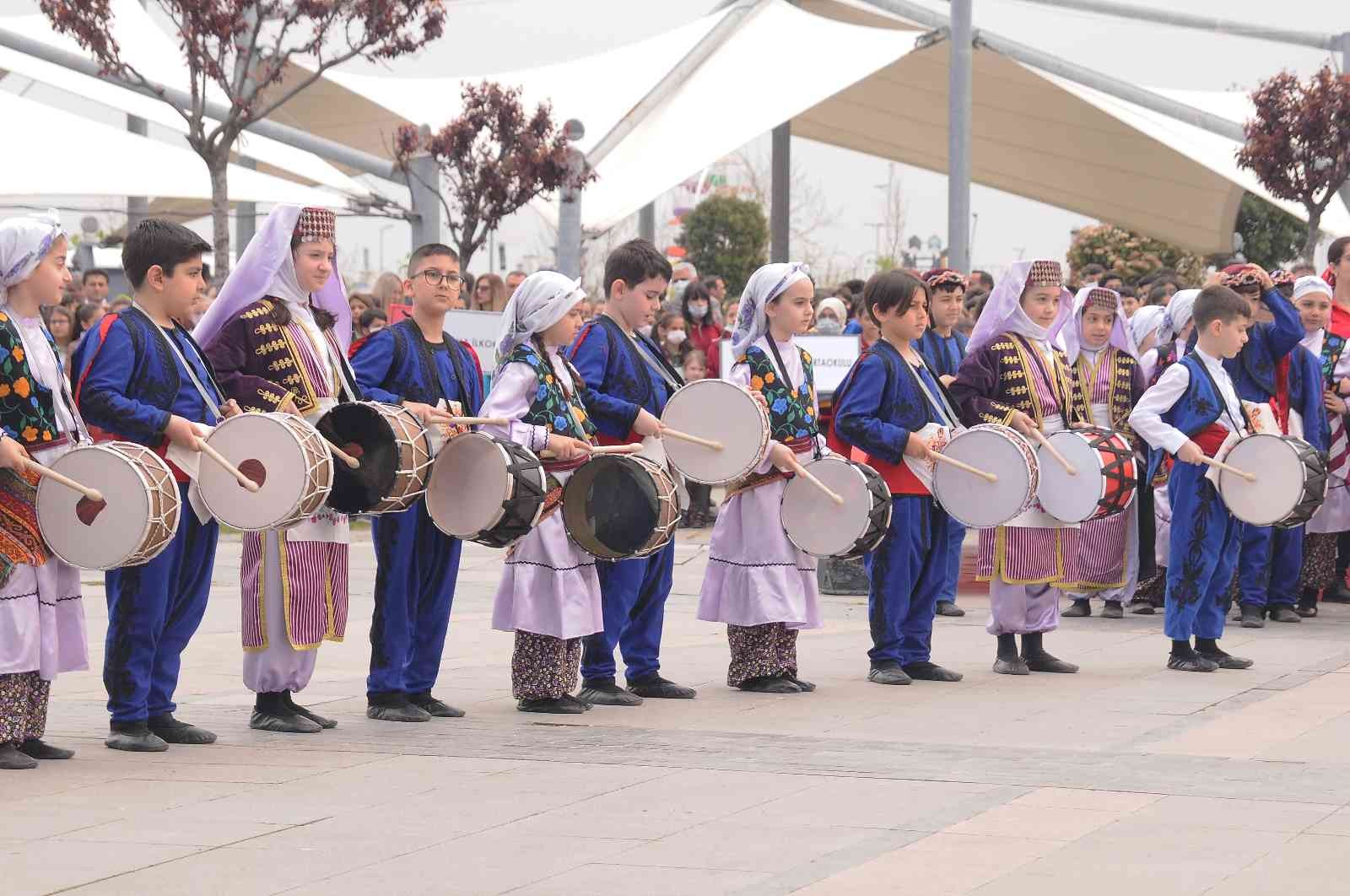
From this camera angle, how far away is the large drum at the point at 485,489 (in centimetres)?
744

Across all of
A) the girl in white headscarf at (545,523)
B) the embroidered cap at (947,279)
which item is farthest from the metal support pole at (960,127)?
the girl in white headscarf at (545,523)

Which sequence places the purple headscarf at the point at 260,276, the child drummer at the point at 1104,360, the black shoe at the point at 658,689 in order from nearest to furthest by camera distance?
the purple headscarf at the point at 260,276 < the black shoe at the point at 658,689 < the child drummer at the point at 1104,360

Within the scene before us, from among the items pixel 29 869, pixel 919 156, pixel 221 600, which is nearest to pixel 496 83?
pixel 919 156

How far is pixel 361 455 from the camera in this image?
7.27 meters

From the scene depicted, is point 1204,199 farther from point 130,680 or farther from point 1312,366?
point 130,680

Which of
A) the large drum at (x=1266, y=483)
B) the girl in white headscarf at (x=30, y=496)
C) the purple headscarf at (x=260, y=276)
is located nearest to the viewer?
the girl in white headscarf at (x=30, y=496)

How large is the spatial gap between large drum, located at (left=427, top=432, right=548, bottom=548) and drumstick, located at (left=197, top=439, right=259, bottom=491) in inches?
34.9

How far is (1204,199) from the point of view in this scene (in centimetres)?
2692

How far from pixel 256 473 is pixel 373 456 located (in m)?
0.50

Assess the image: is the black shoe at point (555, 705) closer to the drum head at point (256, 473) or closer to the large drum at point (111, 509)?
the drum head at point (256, 473)

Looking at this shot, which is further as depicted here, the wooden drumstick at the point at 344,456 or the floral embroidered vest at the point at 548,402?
the floral embroidered vest at the point at 548,402

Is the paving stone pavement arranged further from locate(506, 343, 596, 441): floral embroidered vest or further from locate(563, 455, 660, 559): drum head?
locate(506, 343, 596, 441): floral embroidered vest

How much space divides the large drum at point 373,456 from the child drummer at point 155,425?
1.27ft

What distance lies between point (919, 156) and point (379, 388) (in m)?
22.6
